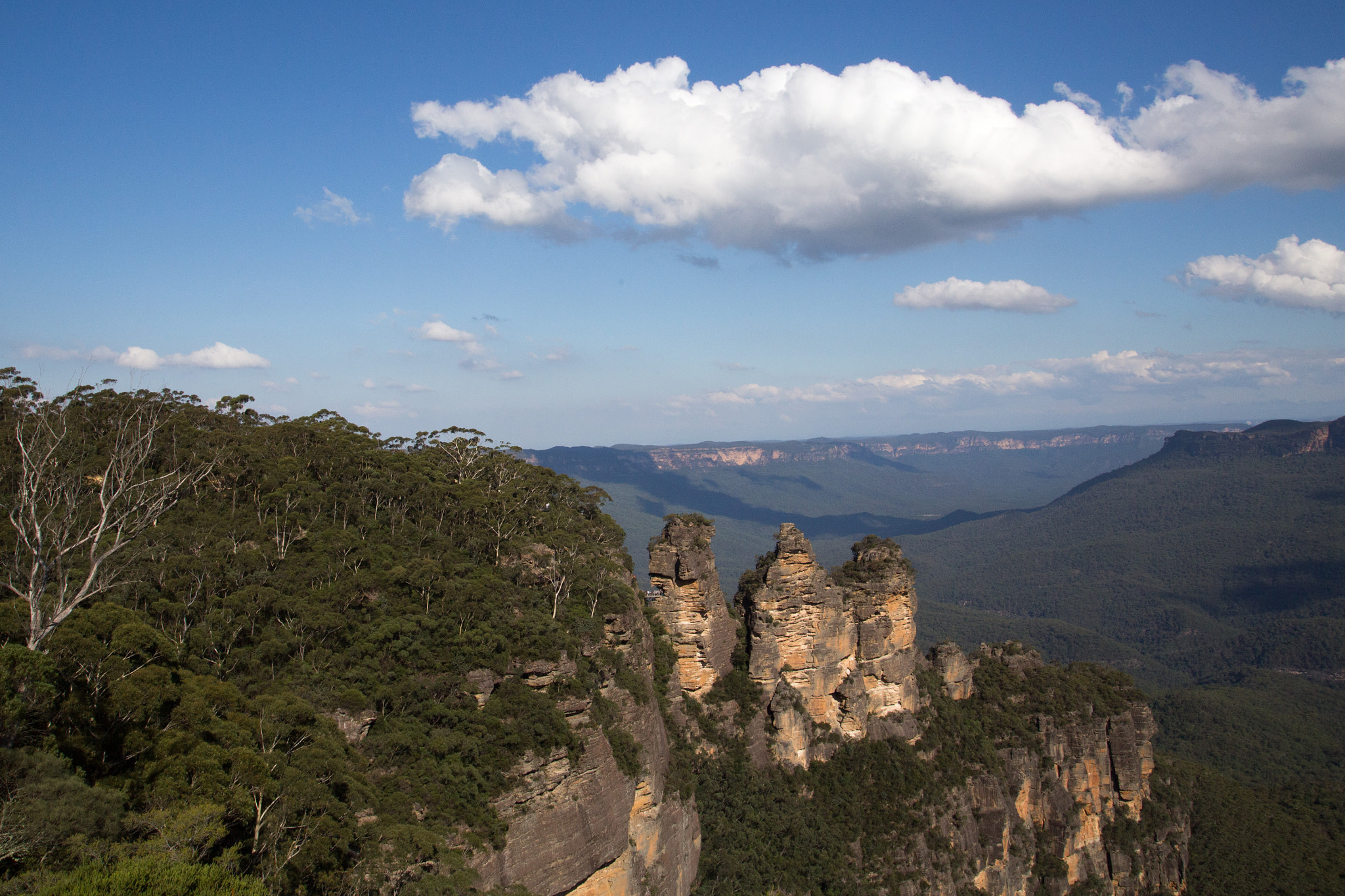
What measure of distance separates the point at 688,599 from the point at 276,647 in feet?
76.8

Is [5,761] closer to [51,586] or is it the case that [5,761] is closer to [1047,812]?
[51,586]

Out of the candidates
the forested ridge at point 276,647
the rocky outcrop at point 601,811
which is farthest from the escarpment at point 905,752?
the forested ridge at point 276,647

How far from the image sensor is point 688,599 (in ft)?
149

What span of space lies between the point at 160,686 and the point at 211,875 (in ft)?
22.2

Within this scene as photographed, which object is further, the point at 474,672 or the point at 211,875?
the point at 474,672

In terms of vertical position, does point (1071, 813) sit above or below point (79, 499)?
below

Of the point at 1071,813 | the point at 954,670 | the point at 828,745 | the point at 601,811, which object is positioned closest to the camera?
the point at 601,811

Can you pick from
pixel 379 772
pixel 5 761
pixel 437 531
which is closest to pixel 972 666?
pixel 437 531

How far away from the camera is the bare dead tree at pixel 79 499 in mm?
22250

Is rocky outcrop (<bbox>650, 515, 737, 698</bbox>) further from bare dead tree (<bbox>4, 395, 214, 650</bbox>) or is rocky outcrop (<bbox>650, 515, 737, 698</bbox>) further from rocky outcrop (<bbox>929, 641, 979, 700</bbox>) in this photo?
bare dead tree (<bbox>4, 395, 214, 650</bbox>)

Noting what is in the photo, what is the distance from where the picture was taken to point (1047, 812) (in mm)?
58031

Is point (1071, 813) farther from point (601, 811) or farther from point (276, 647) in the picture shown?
point (276, 647)

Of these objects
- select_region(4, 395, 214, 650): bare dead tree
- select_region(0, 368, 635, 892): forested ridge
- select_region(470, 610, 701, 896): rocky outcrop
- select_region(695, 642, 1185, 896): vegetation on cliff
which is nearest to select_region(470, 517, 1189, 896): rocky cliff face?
select_region(470, 610, 701, 896): rocky outcrop

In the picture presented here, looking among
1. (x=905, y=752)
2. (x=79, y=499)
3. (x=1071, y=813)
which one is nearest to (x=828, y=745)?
(x=905, y=752)
